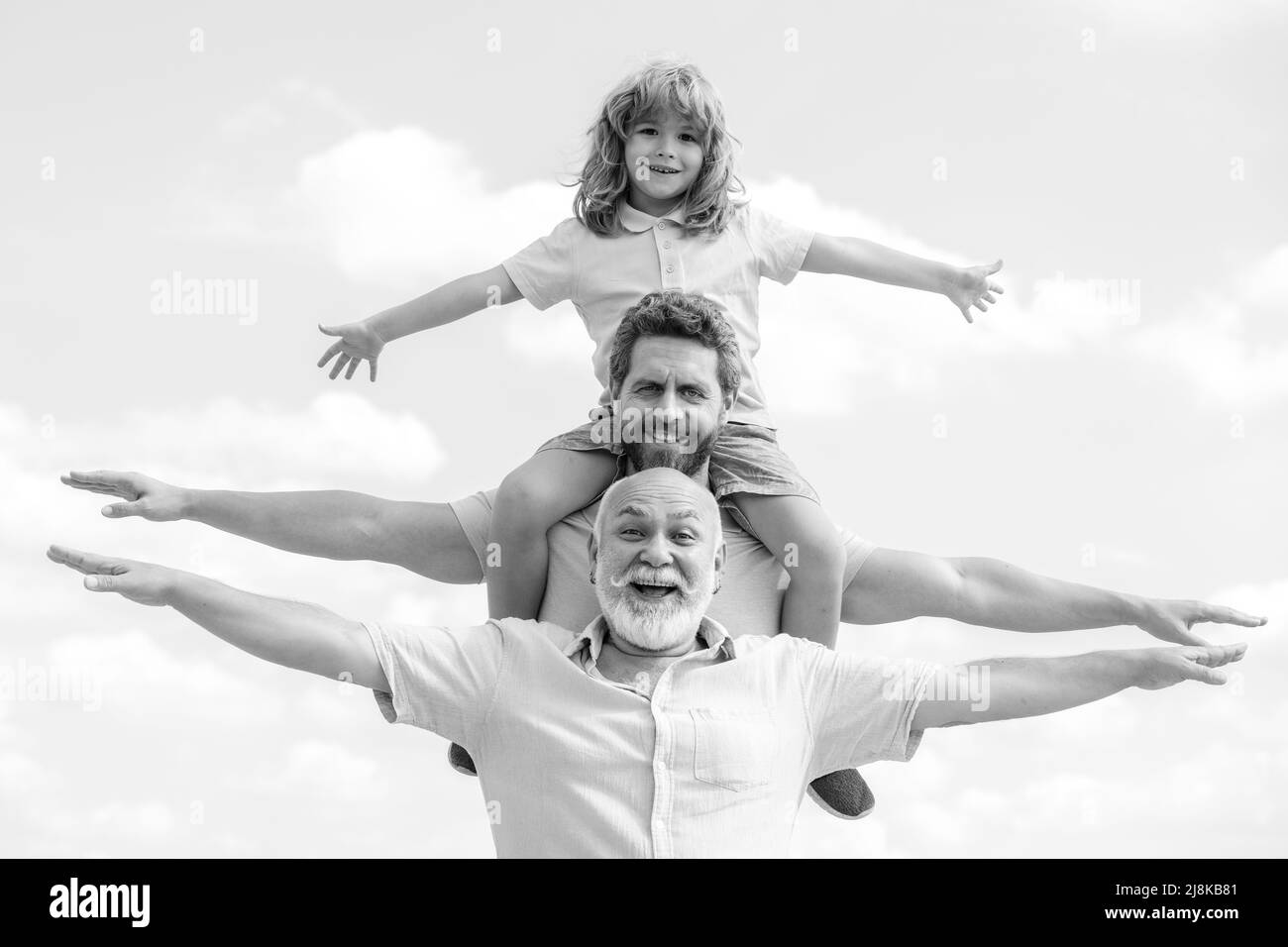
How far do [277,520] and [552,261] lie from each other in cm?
144

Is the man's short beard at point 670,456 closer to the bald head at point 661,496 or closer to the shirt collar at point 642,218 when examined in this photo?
the bald head at point 661,496

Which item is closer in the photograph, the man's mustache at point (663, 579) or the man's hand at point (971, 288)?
the man's mustache at point (663, 579)

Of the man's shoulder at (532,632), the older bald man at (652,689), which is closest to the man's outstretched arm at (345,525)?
the man's shoulder at (532,632)

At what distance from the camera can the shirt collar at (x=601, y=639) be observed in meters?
4.86

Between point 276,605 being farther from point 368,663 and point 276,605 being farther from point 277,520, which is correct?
point 277,520

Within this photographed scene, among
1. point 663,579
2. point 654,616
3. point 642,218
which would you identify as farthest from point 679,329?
point 654,616

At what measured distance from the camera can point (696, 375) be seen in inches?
203

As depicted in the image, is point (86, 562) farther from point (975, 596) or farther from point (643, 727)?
point (975, 596)

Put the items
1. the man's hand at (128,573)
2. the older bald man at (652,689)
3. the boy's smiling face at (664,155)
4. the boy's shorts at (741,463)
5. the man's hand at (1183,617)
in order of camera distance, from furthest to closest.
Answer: the boy's smiling face at (664,155), the man's hand at (1183,617), the boy's shorts at (741,463), the older bald man at (652,689), the man's hand at (128,573)

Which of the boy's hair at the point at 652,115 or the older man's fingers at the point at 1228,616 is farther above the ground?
the boy's hair at the point at 652,115

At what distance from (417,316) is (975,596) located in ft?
7.92

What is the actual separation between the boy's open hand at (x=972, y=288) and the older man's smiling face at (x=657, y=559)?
5.92 feet

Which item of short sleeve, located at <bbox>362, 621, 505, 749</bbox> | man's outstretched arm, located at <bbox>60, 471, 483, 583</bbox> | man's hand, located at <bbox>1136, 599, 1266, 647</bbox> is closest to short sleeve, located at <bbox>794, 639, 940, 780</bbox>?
short sleeve, located at <bbox>362, 621, 505, 749</bbox>

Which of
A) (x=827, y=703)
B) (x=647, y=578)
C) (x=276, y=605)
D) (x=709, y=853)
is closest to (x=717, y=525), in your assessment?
(x=647, y=578)
